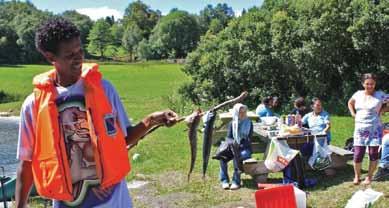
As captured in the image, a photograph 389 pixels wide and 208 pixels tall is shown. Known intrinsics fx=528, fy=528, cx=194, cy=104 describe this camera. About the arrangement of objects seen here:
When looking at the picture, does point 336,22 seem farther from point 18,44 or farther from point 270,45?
point 18,44

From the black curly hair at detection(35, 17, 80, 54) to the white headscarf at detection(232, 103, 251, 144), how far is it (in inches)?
237

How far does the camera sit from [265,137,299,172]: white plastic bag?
27.0 feet

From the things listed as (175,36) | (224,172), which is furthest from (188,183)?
(175,36)

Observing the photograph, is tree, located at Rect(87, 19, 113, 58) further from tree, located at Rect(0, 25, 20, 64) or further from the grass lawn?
the grass lawn

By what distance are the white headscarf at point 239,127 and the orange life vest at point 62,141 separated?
19.5 ft

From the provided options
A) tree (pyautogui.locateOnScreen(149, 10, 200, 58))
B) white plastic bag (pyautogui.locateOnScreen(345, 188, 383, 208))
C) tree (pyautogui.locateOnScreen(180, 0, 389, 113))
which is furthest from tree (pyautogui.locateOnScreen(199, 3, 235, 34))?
white plastic bag (pyautogui.locateOnScreen(345, 188, 383, 208))

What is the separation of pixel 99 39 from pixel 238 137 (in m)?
105

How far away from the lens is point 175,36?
338 feet

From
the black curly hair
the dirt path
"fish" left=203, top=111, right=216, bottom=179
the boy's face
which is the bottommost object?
the dirt path

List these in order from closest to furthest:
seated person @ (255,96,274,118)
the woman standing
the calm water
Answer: the woman standing
seated person @ (255,96,274,118)
the calm water

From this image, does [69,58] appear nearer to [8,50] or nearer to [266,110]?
[266,110]

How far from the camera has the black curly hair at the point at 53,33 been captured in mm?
2584

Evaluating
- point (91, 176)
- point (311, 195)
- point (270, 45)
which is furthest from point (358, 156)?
point (270, 45)

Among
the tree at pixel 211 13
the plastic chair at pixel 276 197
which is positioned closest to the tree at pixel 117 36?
the tree at pixel 211 13
